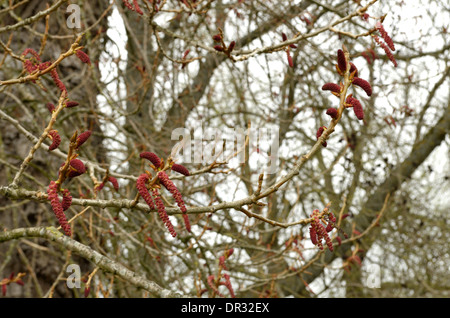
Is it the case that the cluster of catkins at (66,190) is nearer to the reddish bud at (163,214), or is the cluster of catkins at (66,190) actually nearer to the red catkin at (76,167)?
the red catkin at (76,167)

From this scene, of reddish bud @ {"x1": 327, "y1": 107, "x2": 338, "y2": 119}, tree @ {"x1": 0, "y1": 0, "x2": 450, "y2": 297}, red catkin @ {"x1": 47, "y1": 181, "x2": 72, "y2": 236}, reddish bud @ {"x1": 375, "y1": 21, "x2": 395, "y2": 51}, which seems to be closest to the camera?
red catkin @ {"x1": 47, "y1": 181, "x2": 72, "y2": 236}

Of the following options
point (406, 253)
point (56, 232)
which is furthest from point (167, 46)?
point (56, 232)

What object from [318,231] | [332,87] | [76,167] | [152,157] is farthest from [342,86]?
[76,167]

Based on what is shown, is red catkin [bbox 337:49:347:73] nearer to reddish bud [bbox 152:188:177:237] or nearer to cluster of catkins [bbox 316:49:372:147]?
cluster of catkins [bbox 316:49:372:147]

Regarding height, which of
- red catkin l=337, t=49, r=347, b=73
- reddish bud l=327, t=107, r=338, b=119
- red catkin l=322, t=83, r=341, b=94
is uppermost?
red catkin l=337, t=49, r=347, b=73

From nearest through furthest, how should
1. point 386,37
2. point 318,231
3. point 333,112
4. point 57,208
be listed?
point 57,208, point 333,112, point 318,231, point 386,37

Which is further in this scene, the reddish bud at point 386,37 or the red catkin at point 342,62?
the reddish bud at point 386,37

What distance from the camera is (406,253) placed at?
7.04 metres

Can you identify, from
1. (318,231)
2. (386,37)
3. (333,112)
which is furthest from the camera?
(386,37)

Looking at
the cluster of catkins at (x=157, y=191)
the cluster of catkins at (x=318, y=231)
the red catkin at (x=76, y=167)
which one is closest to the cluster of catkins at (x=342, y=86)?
the cluster of catkins at (x=318, y=231)

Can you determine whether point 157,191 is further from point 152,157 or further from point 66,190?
point 66,190

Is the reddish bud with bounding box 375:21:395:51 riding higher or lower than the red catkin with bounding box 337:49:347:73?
higher

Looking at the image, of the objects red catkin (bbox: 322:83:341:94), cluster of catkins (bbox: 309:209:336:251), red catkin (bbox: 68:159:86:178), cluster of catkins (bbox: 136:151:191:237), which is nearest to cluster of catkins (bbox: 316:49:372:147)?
red catkin (bbox: 322:83:341:94)

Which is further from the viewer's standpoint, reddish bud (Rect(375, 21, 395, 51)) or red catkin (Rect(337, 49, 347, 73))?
reddish bud (Rect(375, 21, 395, 51))
